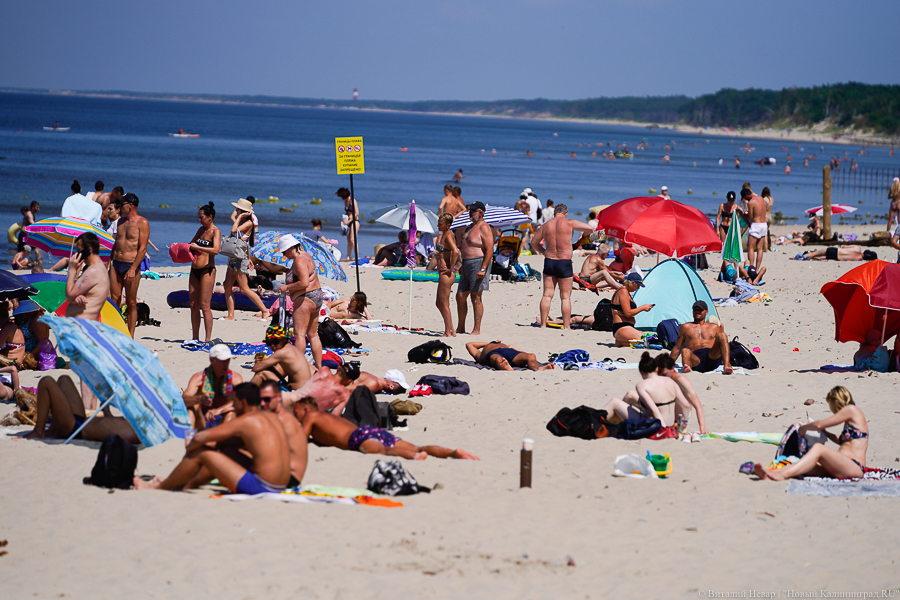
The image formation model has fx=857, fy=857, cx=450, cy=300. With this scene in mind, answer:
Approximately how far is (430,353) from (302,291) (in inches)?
68.8

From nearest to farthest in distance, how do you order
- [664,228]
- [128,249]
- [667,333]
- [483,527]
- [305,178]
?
1. [483,527]
2. [128,249]
3. [667,333]
4. [664,228]
5. [305,178]

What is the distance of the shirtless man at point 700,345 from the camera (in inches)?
371

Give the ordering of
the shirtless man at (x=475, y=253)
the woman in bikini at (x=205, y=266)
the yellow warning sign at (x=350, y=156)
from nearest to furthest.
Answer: the woman in bikini at (x=205, y=266)
the shirtless man at (x=475, y=253)
the yellow warning sign at (x=350, y=156)

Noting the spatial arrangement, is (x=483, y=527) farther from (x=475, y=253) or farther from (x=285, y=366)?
(x=475, y=253)

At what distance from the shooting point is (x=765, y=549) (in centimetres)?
514

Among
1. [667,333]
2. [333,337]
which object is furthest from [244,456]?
[667,333]

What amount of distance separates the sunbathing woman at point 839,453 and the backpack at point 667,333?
4187mm

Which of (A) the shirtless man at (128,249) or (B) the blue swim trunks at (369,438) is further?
(A) the shirtless man at (128,249)

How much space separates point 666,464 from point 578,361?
3.38m

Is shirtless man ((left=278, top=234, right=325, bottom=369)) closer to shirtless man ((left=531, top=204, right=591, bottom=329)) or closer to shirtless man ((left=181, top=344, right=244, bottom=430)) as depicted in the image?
shirtless man ((left=181, top=344, right=244, bottom=430))

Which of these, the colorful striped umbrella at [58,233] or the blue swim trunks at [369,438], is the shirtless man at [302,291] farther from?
the colorful striped umbrella at [58,233]

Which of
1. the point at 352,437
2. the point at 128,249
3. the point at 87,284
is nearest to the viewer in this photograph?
the point at 352,437

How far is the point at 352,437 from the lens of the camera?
21.9 ft

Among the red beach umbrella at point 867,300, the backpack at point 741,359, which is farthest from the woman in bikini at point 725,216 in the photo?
the backpack at point 741,359
